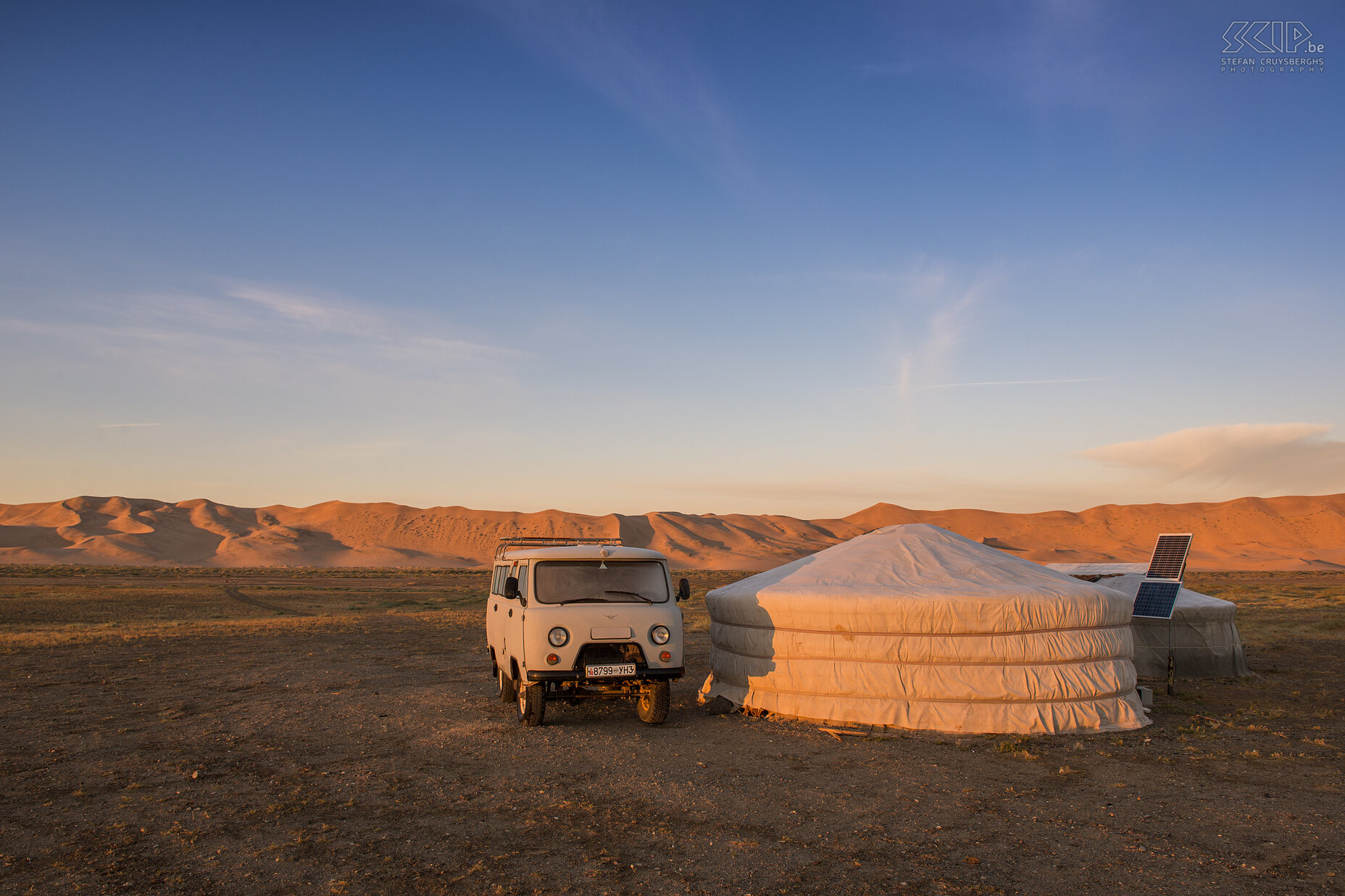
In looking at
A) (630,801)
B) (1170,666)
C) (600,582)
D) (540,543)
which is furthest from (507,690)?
(1170,666)

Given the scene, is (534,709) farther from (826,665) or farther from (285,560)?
(285,560)

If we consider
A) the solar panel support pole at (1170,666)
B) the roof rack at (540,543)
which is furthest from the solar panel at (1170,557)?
the roof rack at (540,543)

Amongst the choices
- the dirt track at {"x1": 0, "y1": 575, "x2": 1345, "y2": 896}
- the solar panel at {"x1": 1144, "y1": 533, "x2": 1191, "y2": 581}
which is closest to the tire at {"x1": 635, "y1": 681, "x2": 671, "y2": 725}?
the dirt track at {"x1": 0, "y1": 575, "x2": 1345, "y2": 896}

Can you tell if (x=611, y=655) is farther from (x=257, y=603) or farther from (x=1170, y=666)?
(x=257, y=603)

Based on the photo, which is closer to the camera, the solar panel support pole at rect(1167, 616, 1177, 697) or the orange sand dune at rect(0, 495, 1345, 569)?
the solar panel support pole at rect(1167, 616, 1177, 697)

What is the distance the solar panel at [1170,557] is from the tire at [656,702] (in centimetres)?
842

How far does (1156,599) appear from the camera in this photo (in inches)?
517

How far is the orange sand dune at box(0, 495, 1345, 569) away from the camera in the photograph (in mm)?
91750

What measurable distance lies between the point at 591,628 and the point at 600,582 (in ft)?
2.73

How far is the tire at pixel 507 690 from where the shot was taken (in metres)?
11.4

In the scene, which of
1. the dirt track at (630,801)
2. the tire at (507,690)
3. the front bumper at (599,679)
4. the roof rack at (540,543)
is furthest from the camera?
the roof rack at (540,543)

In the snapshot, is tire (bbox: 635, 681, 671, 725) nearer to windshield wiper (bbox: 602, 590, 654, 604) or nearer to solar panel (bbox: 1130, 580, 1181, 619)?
windshield wiper (bbox: 602, 590, 654, 604)

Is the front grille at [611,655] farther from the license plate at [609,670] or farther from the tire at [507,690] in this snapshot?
the tire at [507,690]

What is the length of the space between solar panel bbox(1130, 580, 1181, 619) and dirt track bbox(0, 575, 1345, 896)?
138 centimetres
